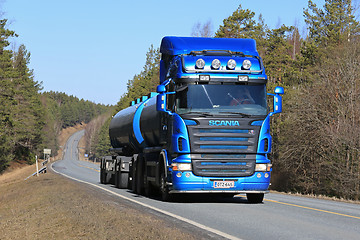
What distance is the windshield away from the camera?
1330 cm

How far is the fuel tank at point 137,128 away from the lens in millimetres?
16656

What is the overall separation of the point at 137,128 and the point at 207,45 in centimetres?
580

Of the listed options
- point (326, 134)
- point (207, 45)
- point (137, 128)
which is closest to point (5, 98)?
point (326, 134)

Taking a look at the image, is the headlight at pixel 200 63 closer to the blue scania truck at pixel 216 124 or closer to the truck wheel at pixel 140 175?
the blue scania truck at pixel 216 124

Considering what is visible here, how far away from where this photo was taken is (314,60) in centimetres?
5200

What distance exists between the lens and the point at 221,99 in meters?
13.5

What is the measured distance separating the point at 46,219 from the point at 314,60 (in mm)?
44623

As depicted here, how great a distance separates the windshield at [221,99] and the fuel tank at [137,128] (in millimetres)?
2443

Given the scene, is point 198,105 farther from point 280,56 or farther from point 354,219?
point 280,56

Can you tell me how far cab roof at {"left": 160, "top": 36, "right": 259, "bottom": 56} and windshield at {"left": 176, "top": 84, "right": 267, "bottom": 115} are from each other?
1.59 meters

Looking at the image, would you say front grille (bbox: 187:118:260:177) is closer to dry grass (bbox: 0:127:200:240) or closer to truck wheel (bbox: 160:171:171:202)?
truck wheel (bbox: 160:171:171:202)

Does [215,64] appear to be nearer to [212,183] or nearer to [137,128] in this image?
[212,183]

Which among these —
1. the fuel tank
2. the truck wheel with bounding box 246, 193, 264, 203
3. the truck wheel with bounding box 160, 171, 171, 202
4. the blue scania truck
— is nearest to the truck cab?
the blue scania truck

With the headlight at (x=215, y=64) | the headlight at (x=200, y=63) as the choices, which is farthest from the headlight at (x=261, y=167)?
the headlight at (x=200, y=63)
